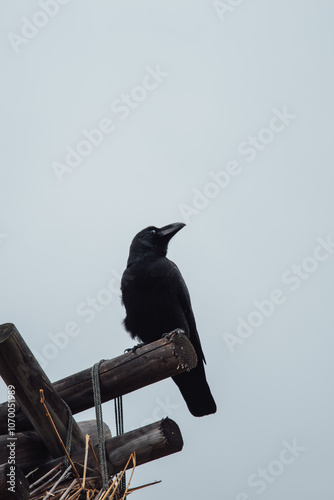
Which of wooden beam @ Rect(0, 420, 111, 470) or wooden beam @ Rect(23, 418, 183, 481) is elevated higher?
wooden beam @ Rect(0, 420, 111, 470)

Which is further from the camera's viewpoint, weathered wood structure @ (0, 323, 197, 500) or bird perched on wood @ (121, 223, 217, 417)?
bird perched on wood @ (121, 223, 217, 417)

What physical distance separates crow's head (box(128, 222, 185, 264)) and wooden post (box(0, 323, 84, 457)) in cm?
259

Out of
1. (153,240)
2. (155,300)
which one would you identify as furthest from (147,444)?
(153,240)

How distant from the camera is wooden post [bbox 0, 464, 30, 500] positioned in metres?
2.68

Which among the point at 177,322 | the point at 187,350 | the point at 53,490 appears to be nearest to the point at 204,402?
the point at 177,322

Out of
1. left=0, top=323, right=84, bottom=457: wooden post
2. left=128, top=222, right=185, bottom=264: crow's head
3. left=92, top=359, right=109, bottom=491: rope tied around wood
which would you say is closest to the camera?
left=0, top=323, right=84, bottom=457: wooden post

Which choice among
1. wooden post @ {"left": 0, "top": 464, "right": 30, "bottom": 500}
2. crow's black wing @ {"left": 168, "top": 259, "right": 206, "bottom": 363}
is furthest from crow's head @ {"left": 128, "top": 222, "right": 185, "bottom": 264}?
wooden post @ {"left": 0, "top": 464, "right": 30, "bottom": 500}

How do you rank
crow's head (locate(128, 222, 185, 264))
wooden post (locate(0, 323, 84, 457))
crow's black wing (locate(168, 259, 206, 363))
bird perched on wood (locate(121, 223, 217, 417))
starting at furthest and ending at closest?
1. crow's head (locate(128, 222, 185, 264))
2. crow's black wing (locate(168, 259, 206, 363))
3. bird perched on wood (locate(121, 223, 217, 417))
4. wooden post (locate(0, 323, 84, 457))

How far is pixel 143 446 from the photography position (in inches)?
132

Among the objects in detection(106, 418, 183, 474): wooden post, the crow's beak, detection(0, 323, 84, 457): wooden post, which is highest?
the crow's beak

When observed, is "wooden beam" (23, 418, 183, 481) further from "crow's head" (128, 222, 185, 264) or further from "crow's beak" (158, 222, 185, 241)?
"crow's beak" (158, 222, 185, 241)

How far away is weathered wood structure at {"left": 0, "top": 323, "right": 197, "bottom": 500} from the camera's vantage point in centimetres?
322

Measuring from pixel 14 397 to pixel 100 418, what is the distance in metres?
0.49

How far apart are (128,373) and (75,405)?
15.1 inches
